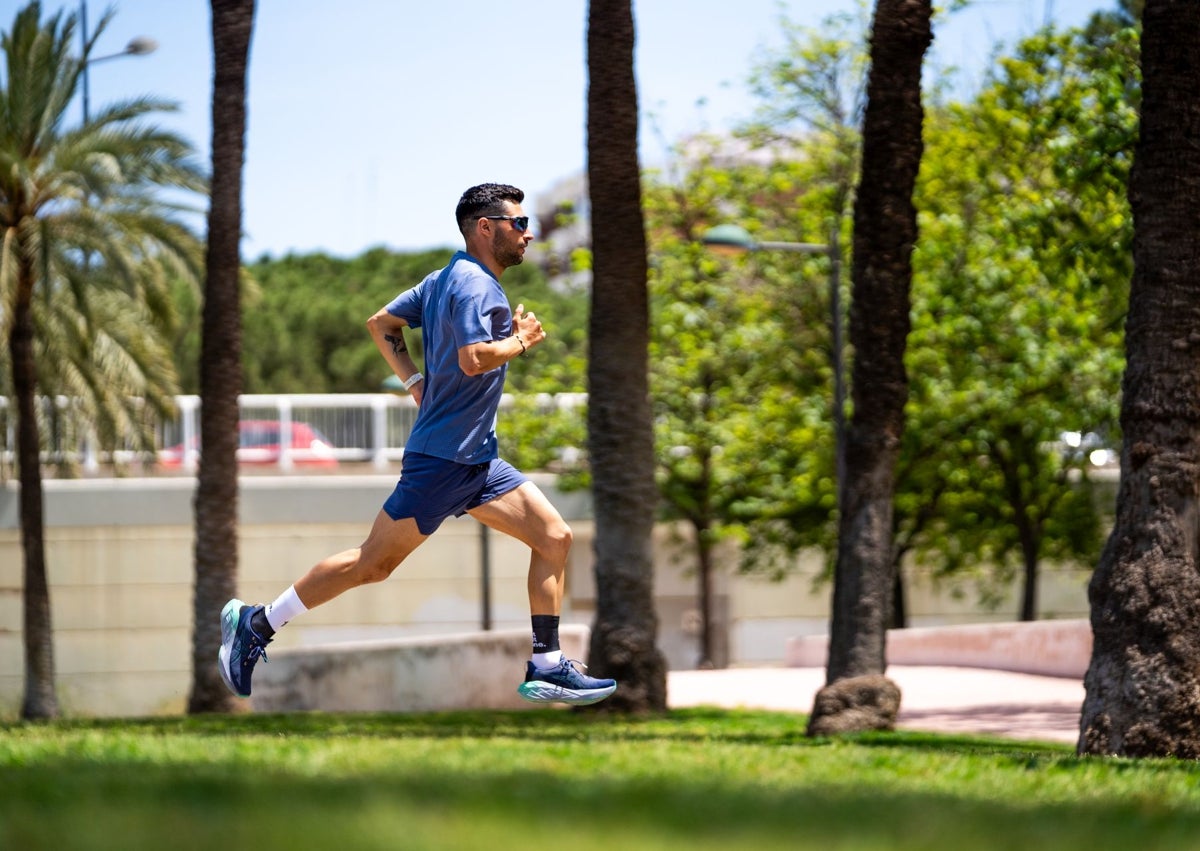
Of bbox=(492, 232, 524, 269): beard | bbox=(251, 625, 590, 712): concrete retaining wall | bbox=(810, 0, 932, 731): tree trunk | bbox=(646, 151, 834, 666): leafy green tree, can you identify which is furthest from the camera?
bbox=(646, 151, 834, 666): leafy green tree

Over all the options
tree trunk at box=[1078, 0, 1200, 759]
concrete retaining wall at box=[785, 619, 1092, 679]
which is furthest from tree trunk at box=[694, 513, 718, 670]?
tree trunk at box=[1078, 0, 1200, 759]

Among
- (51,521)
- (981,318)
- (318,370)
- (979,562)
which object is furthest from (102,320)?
(318,370)

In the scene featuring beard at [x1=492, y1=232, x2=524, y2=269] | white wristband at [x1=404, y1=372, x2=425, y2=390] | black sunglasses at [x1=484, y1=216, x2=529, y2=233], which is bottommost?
white wristband at [x1=404, y1=372, x2=425, y2=390]

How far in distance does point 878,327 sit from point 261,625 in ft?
26.1

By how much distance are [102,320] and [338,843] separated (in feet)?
79.9


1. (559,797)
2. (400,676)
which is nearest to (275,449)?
(400,676)

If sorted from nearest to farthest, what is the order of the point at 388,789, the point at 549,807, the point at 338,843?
1. the point at 338,843
2. the point at 549,807
3. the point at 388,789

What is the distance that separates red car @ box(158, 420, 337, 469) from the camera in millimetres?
32500

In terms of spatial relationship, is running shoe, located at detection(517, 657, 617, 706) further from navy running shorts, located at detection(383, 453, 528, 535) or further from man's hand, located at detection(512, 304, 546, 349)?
man's hand, located at detection(512, 304, 546, 349)

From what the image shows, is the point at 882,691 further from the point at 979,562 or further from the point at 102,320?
the point at 979,562

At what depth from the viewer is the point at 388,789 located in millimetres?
4594

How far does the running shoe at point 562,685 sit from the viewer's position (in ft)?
23.3

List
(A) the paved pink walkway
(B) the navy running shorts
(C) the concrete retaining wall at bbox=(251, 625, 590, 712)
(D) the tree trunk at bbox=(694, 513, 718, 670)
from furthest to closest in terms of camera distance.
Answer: (D) the tree trunk at bbox=(694, 513, 718, 670) < (C) the concrete retaining wall at bbox=(251, 625, 590, 712) < (A) the paved pink walkway < (B) the navy running shorts

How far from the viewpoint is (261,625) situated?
7.25 metres
